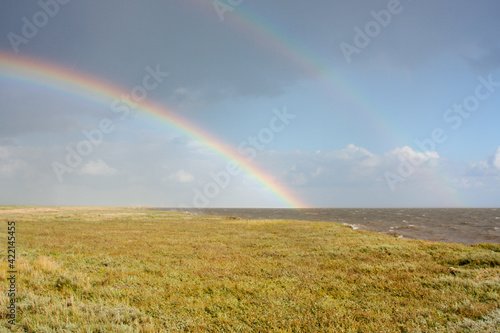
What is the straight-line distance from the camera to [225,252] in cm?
1988

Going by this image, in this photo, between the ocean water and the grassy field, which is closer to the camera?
the grassy field

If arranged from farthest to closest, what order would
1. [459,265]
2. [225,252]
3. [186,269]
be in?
[225,252] < [459,265] < [186,269]

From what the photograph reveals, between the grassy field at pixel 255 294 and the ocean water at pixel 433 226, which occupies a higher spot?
the grassy field at pixel 255 294

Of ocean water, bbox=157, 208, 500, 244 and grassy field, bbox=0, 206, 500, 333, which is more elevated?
grassy field, bbox=0, 206, 500, 333

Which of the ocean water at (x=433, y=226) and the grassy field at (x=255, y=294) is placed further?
the ocean water at (x=433, y=226)

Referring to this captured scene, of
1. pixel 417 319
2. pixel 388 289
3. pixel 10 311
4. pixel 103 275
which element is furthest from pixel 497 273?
pixel 10 311

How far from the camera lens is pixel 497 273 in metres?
13.0

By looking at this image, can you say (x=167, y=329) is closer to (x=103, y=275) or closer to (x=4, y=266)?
(x=103, y=275)

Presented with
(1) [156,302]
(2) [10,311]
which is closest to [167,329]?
(1) [156,302]

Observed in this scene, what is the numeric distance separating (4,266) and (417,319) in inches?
→ 702

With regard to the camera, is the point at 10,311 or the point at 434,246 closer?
the point at 10,311

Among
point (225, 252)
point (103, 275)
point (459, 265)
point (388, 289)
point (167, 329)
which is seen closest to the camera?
point (167, 329)

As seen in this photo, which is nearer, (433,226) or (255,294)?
(255,294)

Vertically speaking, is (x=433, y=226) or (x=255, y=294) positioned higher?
(x=255, y=294)
